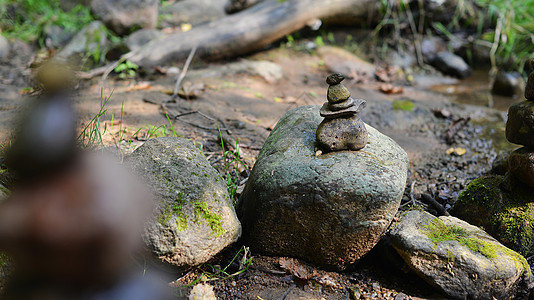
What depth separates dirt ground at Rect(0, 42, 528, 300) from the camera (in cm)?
227

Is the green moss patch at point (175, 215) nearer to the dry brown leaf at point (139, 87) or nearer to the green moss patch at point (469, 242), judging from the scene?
the green moss patch at point (469, 242)

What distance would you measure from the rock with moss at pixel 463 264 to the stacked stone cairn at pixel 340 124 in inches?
22.6

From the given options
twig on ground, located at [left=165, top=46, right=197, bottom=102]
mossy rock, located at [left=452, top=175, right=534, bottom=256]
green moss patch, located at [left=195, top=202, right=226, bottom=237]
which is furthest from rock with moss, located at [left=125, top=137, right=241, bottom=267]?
twig on ground, located at [left=165, top=46, right=197, bottom=102]

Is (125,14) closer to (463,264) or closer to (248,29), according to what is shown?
(248,29)

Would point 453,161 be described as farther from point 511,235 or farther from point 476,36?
point 476,36

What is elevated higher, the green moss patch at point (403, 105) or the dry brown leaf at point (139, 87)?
the dry brown leaf at point (139, 87)

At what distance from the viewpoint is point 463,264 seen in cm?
213

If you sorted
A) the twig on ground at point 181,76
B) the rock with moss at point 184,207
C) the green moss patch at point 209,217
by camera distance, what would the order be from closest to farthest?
the rock with moss at point 184,207, the green moss patch at point 209,217, the twig on ground at point 181,76

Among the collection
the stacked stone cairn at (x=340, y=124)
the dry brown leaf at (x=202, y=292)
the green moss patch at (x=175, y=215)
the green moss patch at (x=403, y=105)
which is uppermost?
the stacked stone cairn at (x=340, y=124)

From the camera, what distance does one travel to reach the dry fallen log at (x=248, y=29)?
5.40 metres

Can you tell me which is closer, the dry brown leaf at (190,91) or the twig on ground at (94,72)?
the dry brown leaf at (190,91)

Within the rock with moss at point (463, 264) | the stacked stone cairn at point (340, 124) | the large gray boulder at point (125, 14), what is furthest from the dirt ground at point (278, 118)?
the large gray boulder at point (125, 14)

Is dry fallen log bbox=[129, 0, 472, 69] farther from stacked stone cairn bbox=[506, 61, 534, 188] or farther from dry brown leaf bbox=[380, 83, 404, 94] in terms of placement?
stacked stone cairn bbox=[506, 61, 534, 188]

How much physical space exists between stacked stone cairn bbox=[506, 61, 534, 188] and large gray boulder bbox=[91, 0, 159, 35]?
520cm
